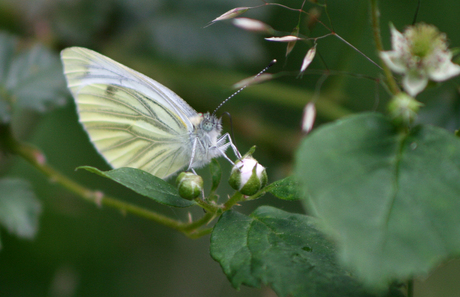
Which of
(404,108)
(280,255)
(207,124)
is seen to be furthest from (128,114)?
(404,108)

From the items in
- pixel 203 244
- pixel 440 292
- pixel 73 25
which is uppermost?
pixel 73 25

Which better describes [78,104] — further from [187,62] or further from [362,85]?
[362,85]

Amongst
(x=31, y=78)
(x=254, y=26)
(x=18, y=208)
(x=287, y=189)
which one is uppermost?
(x=254, y=26)

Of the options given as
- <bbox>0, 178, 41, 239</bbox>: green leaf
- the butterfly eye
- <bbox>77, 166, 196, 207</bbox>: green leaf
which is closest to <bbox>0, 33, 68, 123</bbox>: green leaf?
<bbox>0, 178, 41, 239</bbox>: green leaf

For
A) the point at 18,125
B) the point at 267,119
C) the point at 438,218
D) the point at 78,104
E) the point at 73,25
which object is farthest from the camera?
the point at 267,119

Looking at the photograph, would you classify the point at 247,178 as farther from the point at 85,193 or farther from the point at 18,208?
the point at 18,208

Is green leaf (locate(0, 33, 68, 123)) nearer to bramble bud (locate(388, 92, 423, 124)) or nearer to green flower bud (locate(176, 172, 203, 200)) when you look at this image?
green flower bud (locate(176, 172, 203, 200))

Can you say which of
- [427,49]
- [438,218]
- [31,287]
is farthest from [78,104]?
[438,218]

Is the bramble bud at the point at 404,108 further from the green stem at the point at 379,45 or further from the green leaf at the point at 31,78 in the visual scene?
the green leaf at the point at 31,78
